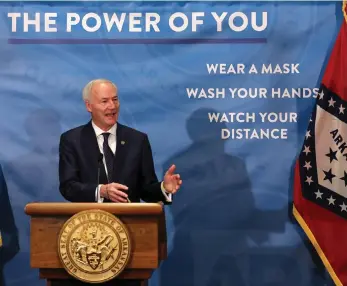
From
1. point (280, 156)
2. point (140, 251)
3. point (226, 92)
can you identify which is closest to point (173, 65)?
point (226, 92)

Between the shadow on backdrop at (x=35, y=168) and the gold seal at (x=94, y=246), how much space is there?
1496mm

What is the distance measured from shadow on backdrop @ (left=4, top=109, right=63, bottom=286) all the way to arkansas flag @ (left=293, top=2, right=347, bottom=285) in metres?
1.65

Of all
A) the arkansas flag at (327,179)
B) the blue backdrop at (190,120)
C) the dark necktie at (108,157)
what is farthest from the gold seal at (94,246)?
the arkansas flag at (327,179)

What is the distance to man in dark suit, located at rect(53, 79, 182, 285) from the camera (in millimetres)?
3305

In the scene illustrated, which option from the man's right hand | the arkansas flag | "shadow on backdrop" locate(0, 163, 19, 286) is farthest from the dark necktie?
the arkansas flag

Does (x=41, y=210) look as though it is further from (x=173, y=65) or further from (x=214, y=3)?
(x=214, y=3)

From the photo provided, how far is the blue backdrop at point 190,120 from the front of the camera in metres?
4.29

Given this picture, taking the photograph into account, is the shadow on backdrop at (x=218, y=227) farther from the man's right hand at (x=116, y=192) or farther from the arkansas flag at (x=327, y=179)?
the man's right hand at (x=116, y=192)

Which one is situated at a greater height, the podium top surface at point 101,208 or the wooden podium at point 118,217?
the podium top surface at point 101,208

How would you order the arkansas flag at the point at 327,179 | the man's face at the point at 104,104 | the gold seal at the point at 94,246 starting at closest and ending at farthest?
the gold seal at the point at 94,246 → the man's face at the point at 104,104 → the arkansas flag at the point at 327,179

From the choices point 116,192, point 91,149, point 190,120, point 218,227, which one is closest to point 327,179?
point 218,227

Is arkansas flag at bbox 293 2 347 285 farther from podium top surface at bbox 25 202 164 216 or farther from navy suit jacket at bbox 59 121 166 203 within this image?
podium top surface at bbox 25 202 164 216

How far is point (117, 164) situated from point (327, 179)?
1.59m

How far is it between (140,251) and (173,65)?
5.84 ft
